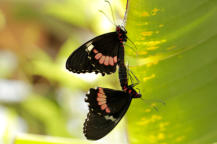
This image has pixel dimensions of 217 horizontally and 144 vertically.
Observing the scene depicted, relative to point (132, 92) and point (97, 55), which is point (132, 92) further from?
point (97, 55)

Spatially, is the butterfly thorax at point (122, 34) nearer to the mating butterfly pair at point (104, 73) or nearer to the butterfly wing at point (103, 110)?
the mating butterfly pair at point (104, 73)

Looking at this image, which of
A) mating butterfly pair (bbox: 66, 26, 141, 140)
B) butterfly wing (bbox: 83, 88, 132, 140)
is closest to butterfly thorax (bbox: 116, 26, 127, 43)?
mating butterfly pair (bbox: 66, 26, 141, 140)

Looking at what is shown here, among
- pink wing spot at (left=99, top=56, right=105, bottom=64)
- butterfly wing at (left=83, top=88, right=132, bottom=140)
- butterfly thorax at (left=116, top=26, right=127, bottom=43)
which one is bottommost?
butterfly wing at (left=83, top=88, right=132, bottom=140)

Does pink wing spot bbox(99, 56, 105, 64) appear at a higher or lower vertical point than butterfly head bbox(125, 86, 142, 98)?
higher

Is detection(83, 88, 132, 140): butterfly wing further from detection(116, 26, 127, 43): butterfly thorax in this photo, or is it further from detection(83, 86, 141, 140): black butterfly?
detection(116, 26, 127, 43): butterfly thorax

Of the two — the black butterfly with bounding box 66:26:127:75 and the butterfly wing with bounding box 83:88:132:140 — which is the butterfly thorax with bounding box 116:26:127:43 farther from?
the butterfly wing with bounding box 83:88:132:140

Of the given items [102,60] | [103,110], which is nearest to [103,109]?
[103,110]

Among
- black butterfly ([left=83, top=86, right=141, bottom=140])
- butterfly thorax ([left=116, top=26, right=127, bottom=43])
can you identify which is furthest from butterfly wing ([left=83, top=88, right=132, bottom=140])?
butterfly thorax ([left=116, top=26, right=127, bottom=43])

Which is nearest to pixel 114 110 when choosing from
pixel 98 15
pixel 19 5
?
pixel 98 15
